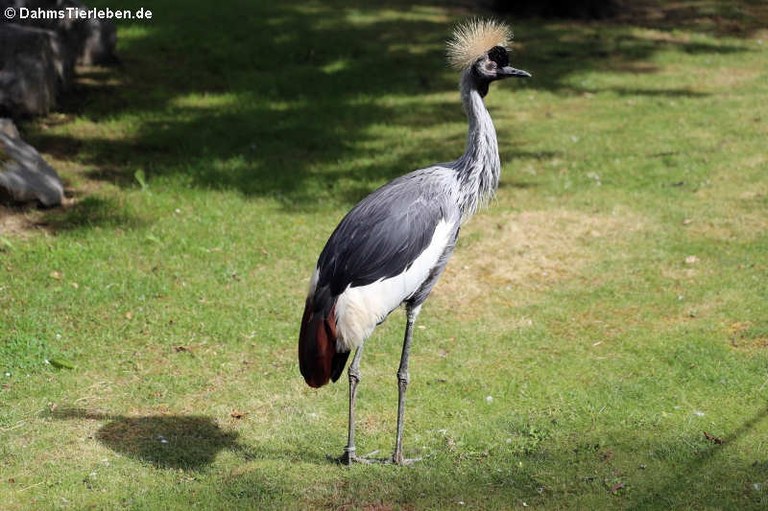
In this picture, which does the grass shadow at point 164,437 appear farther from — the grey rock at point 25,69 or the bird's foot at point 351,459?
the grey rock at point 25,69

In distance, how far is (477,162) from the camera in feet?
22.2

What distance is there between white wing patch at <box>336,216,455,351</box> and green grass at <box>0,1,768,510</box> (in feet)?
3.38

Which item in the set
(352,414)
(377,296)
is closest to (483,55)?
(377,296)

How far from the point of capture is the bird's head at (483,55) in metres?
6.89

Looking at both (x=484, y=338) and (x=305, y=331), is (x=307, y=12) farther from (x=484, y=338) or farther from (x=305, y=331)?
(x=305, y=331)

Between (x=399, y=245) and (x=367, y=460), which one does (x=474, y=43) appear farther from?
(x=367, y=460)

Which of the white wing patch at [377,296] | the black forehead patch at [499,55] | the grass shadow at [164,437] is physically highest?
the black forehead patch at [499,55]

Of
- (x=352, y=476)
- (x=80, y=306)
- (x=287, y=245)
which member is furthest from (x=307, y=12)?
(x=352, y=476)

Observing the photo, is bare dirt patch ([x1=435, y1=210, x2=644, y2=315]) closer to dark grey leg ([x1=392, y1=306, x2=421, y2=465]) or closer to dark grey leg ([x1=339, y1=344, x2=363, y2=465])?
dark grey leg ([x1=392, y1=306, x2=421, y2=465])

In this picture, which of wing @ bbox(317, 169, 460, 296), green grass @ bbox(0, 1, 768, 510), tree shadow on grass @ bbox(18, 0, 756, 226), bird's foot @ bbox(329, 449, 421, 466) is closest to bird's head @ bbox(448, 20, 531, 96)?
wing @ bbox(317, 169, 460, 296)

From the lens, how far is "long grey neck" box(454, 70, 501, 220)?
22.2ft

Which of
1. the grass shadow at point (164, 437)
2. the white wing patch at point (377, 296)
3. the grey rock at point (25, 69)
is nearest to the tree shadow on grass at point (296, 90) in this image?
the grey rock at point (25, 69)

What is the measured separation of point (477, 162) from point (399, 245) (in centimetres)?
87

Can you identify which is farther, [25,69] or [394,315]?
[25,69]
